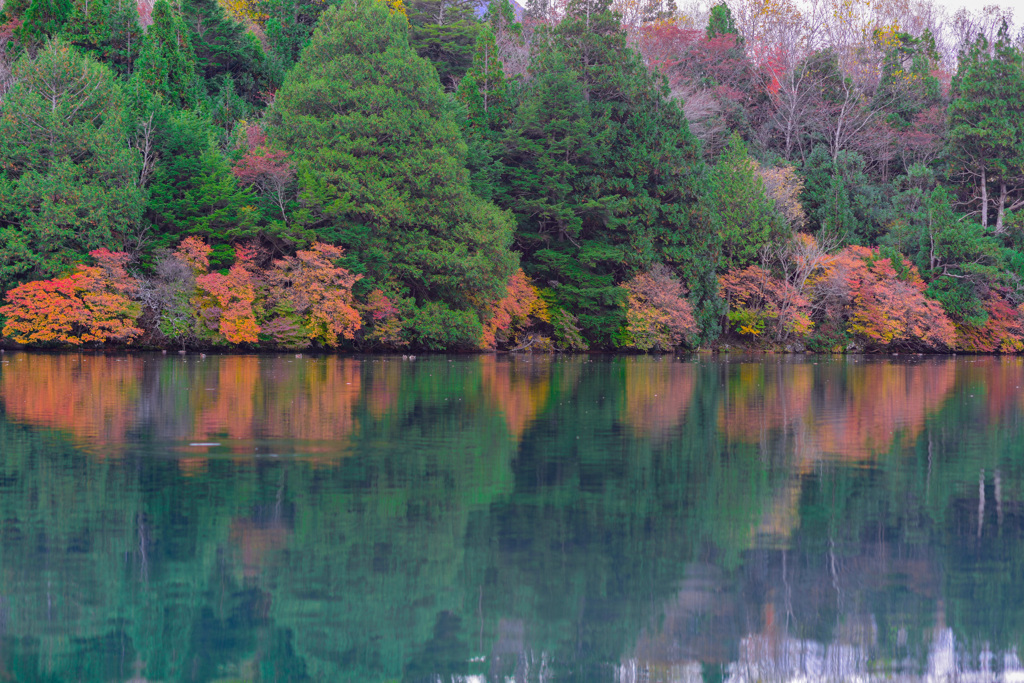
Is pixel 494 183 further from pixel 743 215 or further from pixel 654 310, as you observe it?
pixel 743 215

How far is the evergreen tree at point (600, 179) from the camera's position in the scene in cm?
4512

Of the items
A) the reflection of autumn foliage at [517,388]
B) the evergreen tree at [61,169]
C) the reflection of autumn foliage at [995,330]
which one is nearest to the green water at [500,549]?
the reflection of autumn foliage at [517,388]

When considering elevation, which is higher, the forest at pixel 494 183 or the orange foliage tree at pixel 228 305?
the forest at pixel 494 183

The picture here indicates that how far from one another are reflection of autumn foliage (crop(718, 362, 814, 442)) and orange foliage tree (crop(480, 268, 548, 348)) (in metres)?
14.7

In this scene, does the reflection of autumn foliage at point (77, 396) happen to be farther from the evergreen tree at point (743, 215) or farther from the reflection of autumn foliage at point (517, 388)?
the evergreen tree at point (743, 215)

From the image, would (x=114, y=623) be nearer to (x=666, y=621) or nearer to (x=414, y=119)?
(x=666, y=621)

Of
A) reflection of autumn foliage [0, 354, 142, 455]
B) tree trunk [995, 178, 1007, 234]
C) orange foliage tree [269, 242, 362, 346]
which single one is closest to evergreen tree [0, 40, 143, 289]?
orange foliage tree [269, 242, 362, 346]

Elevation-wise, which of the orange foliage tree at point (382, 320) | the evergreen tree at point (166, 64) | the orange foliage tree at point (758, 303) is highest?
the evergreen tree at point (166, 64)

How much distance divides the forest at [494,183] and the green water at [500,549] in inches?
906

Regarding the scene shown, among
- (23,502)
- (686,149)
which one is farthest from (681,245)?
(23,502)

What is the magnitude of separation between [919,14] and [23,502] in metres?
77.7

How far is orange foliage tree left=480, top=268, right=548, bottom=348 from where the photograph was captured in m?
42.7

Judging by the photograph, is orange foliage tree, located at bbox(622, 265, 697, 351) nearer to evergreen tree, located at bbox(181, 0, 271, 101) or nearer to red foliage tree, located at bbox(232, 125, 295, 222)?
red foliage tree, located at bbox(232, 125, 295, 222)

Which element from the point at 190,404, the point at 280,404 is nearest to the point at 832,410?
the point at 280,404
